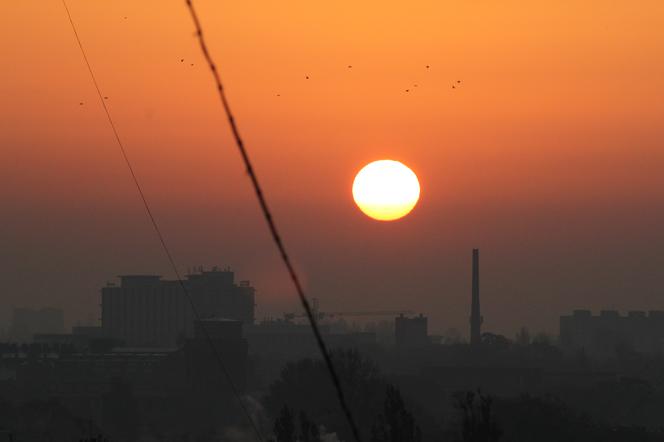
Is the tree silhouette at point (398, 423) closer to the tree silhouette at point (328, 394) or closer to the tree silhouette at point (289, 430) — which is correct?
the tree silhouette at point (289, 430)

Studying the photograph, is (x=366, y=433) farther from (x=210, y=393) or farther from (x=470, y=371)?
(x=470, y=371)

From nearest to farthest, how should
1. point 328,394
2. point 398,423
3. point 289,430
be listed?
point 398,423 < point 289,430 < point 328,394

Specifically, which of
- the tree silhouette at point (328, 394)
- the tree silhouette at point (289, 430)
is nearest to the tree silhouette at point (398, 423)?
the tree silhouette at point (289, 430)

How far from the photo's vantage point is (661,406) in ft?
334

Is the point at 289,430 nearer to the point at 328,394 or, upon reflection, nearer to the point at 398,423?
the point at 398,423

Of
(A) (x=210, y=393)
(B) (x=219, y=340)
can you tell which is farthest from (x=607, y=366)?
(A) (x=210, y=393)

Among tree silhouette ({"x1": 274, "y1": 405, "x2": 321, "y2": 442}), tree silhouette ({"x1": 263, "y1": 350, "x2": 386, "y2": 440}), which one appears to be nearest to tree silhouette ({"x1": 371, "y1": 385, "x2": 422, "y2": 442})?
tree silhouette ({"x1": 274, "y1": 405, "x2": 321, "y2": 442})

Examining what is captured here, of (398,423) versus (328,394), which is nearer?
(398,423)

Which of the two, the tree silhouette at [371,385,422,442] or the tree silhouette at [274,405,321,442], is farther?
the tree silhouette at [274,405,321,442]

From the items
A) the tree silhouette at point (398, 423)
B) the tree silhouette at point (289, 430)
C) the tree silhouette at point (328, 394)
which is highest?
the tree silhouette at point (328, 394)

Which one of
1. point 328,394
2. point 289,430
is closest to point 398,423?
point 289,430

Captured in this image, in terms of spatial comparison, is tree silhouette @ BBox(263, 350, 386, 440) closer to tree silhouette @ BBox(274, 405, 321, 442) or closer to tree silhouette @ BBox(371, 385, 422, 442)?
tree silhouette @ BBox(274, 405, 321, 442)

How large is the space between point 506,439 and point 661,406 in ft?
134

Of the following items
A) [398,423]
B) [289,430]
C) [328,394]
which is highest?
[328,394]
